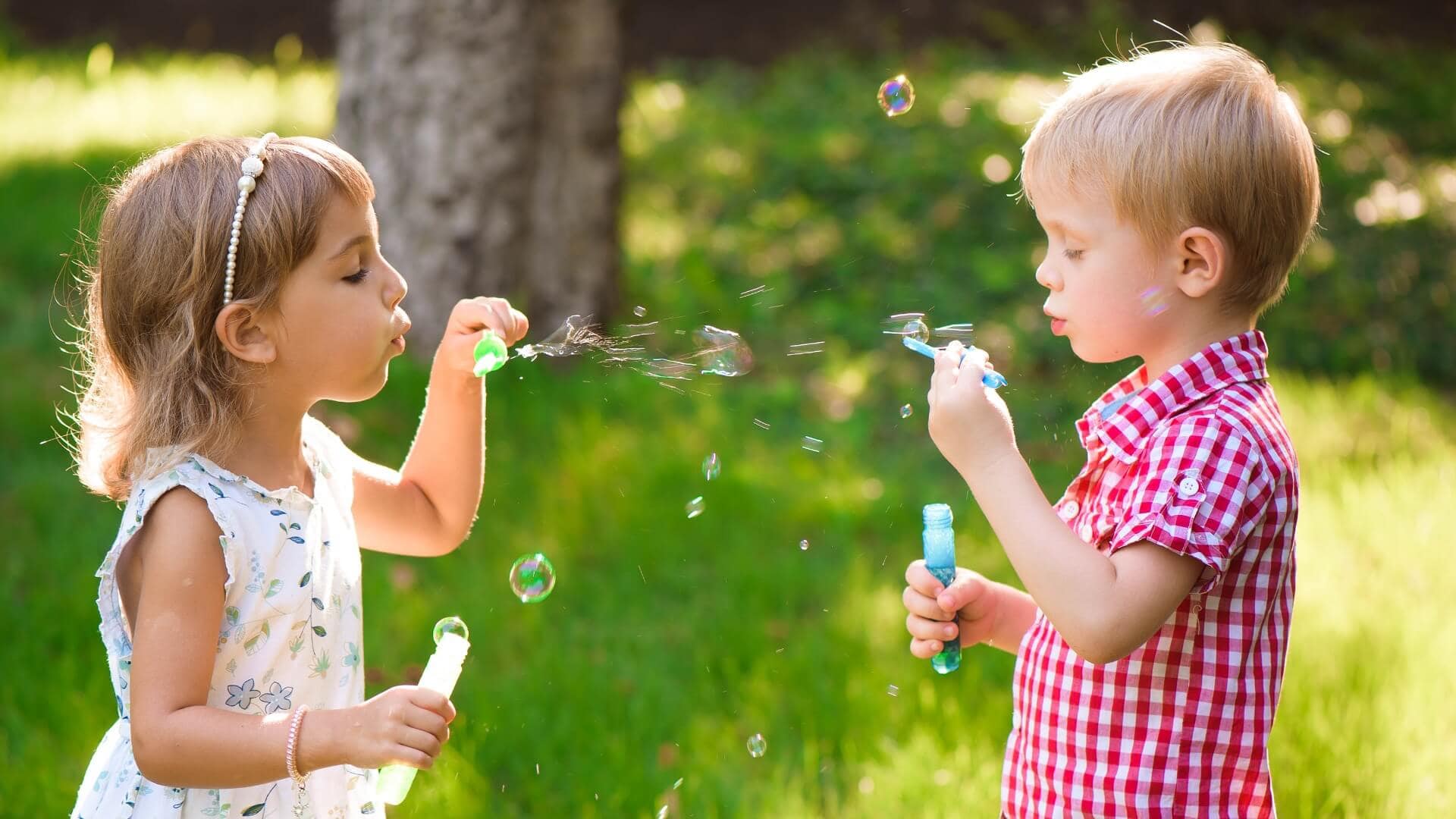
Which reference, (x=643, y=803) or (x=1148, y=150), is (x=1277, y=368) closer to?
(x=643, y=803)

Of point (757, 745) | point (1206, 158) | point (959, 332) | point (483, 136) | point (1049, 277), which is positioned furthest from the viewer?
point (483, 136)

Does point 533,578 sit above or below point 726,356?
below

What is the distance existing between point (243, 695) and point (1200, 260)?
1.42 m

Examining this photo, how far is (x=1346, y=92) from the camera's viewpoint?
916 centimetres

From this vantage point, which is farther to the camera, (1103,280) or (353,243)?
(353,243)

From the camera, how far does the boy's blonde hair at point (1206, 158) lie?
179cm

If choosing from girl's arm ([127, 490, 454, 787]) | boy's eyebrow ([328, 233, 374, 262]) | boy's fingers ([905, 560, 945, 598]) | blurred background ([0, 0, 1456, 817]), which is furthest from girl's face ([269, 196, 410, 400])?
boy's fingers ([905, 560, 945, 598])

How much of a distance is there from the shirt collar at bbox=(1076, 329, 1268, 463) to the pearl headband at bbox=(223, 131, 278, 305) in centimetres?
120

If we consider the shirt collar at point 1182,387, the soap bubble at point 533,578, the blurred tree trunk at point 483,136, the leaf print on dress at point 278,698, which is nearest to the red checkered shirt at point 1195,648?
the shirt collar at point 1182,387

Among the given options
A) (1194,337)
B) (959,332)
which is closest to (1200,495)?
(1194,337)

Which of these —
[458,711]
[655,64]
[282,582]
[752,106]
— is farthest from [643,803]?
[655,64]

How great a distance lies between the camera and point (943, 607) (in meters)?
2.03

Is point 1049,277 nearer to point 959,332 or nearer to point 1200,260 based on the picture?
point 1200,260

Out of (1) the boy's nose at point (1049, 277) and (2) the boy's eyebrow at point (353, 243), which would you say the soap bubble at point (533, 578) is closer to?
(2) the boy's eyebrow at point (353, 243)
